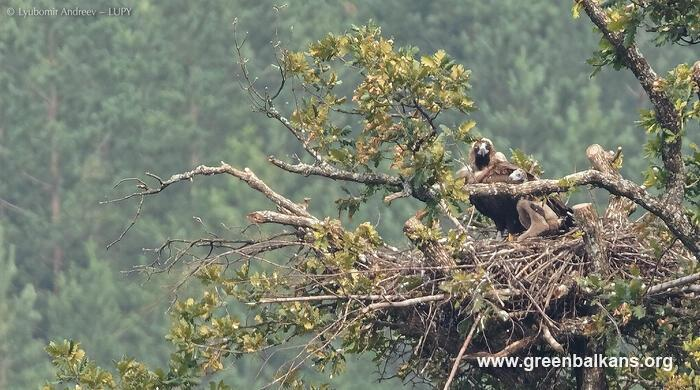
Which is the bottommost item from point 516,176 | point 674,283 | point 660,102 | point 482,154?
point 674,283

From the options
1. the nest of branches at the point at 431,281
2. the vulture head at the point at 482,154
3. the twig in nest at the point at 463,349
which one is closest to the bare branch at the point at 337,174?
the nest of branches at the point at 431,281

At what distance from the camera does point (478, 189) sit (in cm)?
1133

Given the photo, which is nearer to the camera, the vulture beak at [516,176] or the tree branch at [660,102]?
the tree branch at [660,102]

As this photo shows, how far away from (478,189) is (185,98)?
103ft

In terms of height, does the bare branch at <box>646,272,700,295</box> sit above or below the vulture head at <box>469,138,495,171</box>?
below

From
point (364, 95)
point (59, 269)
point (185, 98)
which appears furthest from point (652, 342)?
point (185, 98)

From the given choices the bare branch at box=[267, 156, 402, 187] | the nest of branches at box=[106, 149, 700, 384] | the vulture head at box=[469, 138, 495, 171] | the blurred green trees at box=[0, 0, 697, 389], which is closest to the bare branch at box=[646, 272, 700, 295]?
the nest of branches at box=[106, 149, 700, 384]

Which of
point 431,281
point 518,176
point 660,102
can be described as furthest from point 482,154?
point 660,102

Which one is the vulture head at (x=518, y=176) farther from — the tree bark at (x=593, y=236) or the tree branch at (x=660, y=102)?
the tree branch at (x=660, y=102)

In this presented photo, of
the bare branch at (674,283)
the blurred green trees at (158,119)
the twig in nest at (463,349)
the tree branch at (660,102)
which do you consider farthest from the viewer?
the blurred green trees at (158,119)

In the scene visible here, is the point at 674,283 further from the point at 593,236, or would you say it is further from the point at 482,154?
the point at 482,154

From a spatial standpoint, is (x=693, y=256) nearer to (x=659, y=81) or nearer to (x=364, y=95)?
(x=659, y=81)

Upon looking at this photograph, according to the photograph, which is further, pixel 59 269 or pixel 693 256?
pixel 59 269

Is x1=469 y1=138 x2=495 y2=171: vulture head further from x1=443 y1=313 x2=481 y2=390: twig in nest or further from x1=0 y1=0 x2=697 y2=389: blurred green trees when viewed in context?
x1=0 y1=0 x2=697 y2=389: blurred green trees
